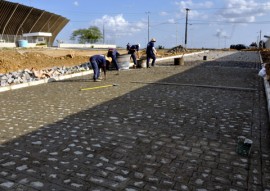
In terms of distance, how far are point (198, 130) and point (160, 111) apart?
69.4 inches

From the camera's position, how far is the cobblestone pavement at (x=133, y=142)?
3.74m

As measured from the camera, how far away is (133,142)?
5.12 metres

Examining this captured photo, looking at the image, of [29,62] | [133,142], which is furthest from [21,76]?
[133,142]

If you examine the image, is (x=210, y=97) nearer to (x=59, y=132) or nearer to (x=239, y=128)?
(x=239, y=128)

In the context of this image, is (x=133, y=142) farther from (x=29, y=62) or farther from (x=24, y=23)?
(x=24, y=23)

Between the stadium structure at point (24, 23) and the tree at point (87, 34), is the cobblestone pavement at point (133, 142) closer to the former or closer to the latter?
the stadium structure at point (24, 23)

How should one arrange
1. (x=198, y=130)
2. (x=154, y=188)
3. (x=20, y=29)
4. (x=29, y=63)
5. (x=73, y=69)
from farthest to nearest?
(x=20, y=29) → (x=29, y=63) → (x=73, y=69) → (x=198, y=130) → (x=154, y=188)

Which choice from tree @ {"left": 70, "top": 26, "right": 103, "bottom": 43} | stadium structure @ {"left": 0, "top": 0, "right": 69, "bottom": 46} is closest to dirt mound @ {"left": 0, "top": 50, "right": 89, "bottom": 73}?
stadium structure @ {"left": 0, "top": 0, "right": 69, "bottom": 46}

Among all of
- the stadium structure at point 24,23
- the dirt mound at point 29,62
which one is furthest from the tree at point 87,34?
the dirt mound at point 29,62

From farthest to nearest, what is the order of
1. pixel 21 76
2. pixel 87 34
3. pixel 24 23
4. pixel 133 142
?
pixel 87 34 < pixel 24 23 < pixel 21 76 < pixel 133 142

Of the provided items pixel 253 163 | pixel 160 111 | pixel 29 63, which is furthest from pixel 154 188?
pixel 29 63

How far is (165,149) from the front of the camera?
479cm

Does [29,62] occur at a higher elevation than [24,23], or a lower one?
lower

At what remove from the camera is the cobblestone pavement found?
3.74 m
